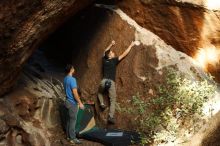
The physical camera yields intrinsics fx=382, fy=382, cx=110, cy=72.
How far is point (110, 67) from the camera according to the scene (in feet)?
30.3

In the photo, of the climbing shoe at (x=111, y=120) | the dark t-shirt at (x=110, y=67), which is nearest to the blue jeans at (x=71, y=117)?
the climbing shoe at (x=111, y=120)

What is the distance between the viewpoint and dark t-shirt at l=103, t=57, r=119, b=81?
9250mm

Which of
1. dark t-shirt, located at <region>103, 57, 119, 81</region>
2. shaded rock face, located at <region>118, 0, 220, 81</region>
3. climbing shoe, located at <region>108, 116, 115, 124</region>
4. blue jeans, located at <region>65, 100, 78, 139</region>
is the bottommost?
climbing shoe, located at <region>108, 116, 115, 124</region>

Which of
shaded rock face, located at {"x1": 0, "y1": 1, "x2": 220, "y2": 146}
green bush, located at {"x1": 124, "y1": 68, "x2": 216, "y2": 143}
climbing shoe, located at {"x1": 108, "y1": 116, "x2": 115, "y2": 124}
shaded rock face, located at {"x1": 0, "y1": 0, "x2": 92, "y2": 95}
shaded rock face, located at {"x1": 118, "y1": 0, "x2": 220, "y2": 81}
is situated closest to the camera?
shaded rock face, located at {"x1": 0, "y1": 0, "x2": 92, "y2": 95}

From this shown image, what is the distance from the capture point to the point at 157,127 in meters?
8.21

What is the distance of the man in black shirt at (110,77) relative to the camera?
9.13 m

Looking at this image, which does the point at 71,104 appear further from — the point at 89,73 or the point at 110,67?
the point at 89,73

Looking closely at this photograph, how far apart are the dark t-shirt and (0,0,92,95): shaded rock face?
1503 millimetres

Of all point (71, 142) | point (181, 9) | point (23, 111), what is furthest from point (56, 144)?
point (181, 9)

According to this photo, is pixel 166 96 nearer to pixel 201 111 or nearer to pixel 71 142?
pixel 201 111

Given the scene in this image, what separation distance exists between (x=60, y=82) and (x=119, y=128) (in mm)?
2324

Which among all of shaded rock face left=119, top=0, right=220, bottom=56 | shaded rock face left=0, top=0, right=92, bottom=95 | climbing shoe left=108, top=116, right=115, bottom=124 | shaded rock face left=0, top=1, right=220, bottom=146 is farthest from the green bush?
shaded rock face left=0, top=0, right=92, bottom=95

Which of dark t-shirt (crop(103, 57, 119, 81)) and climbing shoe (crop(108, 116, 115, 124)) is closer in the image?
climbing shoe (crop(108, 116, 115, 124))

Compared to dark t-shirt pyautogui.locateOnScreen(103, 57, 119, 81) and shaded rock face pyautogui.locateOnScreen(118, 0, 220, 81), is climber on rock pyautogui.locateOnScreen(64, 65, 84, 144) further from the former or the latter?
shaded rock face pyautogui.locateOnScreen(118, 0, 220, 81)
